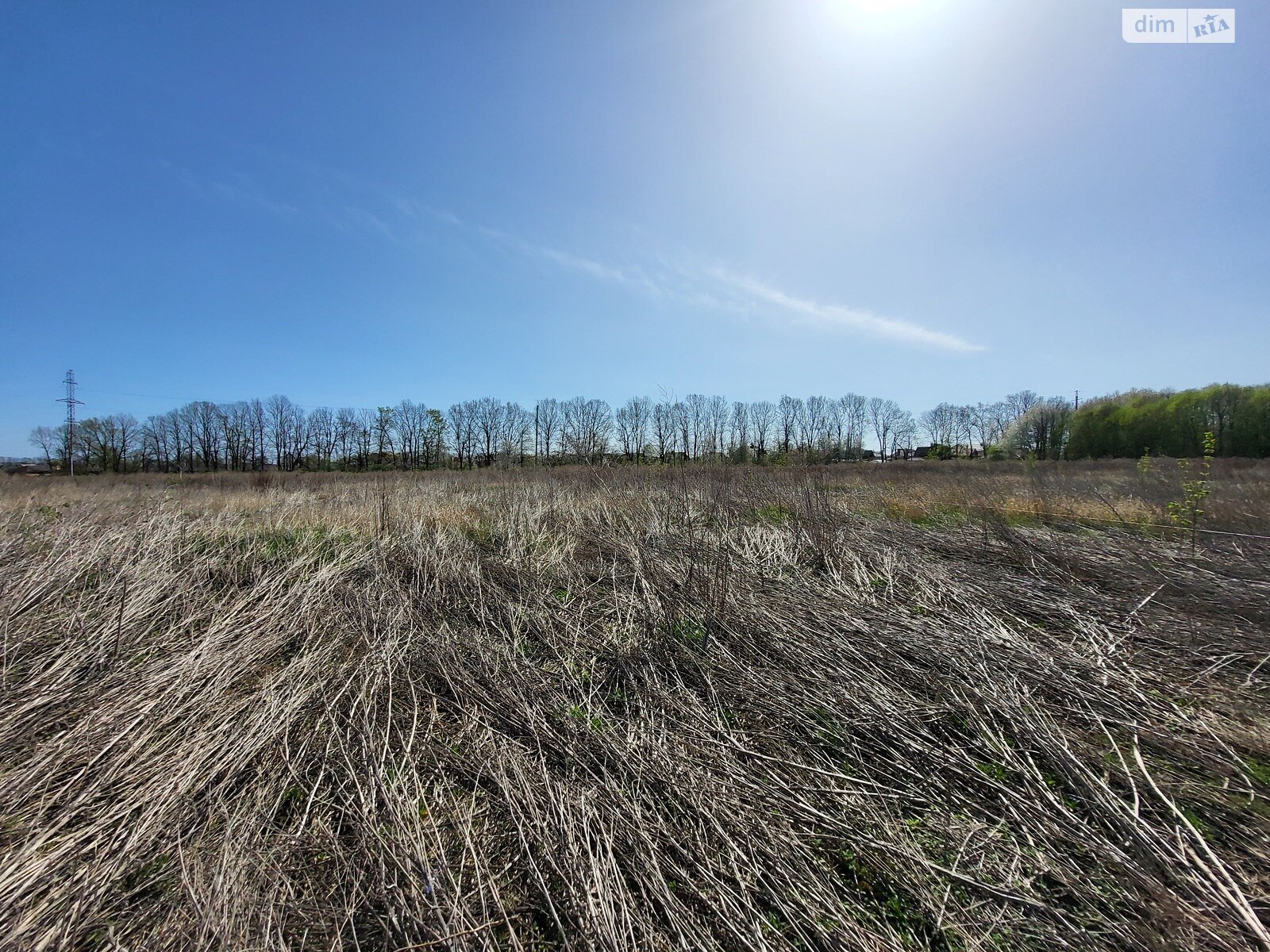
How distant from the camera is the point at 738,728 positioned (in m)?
2.78

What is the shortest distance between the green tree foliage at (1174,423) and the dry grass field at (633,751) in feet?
102

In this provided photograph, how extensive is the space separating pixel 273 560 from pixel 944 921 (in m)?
6.29

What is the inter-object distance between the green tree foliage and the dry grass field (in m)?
31.1

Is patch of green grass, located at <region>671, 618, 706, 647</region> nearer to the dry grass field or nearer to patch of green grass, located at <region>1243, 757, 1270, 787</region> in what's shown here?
the dry grass field

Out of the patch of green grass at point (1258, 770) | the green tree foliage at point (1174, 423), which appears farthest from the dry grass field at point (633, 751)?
the green tree foliage at point (1174, 423)

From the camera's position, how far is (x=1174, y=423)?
28219 mm

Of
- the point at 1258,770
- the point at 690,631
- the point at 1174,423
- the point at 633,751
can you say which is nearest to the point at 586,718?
the point at 633,751

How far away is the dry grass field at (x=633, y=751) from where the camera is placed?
1671 millimetres

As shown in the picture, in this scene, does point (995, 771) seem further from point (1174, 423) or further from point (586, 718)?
point (1174, 423)

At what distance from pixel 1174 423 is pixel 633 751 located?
41.2 m

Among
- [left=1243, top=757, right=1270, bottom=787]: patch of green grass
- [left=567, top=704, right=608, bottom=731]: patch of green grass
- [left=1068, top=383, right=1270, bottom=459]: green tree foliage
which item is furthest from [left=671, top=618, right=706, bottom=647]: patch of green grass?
[left=1068, top=383, right=1270, bottom=459]: green tree foliage

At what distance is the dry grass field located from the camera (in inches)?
65.8

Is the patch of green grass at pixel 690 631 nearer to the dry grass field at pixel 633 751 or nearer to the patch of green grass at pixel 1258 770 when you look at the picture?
the dry grass field at pixel 633 751

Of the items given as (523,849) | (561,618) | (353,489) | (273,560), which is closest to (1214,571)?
(561,618)
